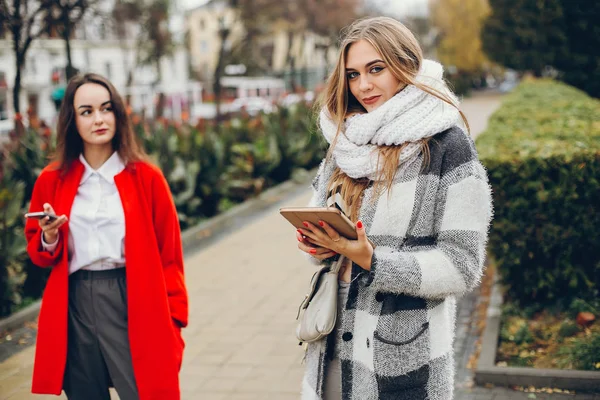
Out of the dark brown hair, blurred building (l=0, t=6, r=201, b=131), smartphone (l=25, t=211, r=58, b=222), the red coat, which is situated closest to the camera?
smartphone (l=25, t=211, r=58, b=222)

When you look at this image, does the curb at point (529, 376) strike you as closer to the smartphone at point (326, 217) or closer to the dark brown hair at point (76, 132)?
the dark brown hair at point (76, 132)

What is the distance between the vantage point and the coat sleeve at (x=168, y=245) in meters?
3.23

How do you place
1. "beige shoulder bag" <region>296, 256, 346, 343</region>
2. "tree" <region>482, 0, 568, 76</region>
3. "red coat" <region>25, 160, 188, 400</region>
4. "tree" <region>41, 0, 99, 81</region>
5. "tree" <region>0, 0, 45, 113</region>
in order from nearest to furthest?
"beige shoulder bag" <region>296, 256, 346, 343</region> → "red coat" <region>25, 160, 188, 400</region> → "tree" <region>41, 0, 99, 81</region> → "tree" <region>0, 0, 45, 113</region> → "tree" <region>482, 0, 568, 76</region>

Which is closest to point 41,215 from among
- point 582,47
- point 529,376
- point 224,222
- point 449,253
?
point 449,253

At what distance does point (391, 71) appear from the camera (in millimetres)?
2180

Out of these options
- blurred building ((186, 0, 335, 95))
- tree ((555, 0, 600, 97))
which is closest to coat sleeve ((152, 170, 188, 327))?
tree ((555, 0, 600, 97))

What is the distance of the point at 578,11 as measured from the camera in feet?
30.2

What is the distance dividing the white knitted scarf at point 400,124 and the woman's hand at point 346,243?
0.78ft

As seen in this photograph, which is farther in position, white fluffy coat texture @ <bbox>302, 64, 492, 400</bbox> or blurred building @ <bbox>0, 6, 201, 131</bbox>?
blurred building @ <bbox>0, 6, 201, 131</bbox>

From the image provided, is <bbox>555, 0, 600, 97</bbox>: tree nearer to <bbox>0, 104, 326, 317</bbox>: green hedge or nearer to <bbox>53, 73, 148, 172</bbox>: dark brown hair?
<bbox>0, 104, 326, 317</bbox>: green hedge

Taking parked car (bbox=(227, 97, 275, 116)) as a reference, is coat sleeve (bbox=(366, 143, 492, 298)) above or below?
above

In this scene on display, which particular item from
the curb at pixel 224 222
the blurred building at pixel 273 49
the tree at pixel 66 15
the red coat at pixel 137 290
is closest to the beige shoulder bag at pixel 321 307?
the red coat at pixel 137 290

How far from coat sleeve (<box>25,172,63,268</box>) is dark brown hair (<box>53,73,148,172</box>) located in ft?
0.38

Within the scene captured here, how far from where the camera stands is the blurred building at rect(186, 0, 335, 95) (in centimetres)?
4316
